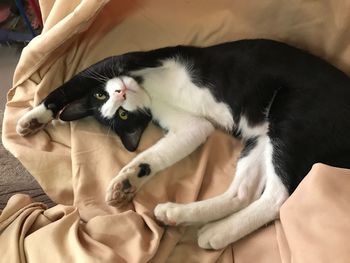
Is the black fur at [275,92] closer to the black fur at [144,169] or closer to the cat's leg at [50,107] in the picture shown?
the cat's leg at [50,107]

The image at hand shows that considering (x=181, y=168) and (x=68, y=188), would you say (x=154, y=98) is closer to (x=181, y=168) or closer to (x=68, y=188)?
(x=181, y=168)

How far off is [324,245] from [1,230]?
0.87 m

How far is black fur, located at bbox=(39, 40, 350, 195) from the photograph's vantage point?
1312 millimetres

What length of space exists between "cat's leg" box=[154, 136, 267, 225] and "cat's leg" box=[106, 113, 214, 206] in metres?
0.12

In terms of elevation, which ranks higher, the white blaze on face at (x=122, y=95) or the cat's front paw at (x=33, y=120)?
the white blaze on face at (x=122, y=95)

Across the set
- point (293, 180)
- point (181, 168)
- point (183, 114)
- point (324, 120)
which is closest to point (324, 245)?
point (293, 180)

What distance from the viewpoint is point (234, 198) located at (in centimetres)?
139

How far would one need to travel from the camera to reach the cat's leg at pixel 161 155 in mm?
1381

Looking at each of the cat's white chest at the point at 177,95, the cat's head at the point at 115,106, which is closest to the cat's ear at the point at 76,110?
the cat's head at the point at 115,106

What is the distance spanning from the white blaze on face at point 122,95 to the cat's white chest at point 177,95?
7 centimetres

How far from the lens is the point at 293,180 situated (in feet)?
4.34

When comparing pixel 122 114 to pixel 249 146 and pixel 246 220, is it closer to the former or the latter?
pixel 249 146

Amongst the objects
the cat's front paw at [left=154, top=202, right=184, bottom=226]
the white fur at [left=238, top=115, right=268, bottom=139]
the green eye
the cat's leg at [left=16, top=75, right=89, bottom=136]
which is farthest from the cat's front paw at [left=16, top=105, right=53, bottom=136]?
the white fur at [left=238, top=115, right=268, bottom=139]

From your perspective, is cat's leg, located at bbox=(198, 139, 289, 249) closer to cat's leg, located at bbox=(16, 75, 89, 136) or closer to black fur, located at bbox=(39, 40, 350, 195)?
black fur, located at bbox=(39, 40, 350, 195)
